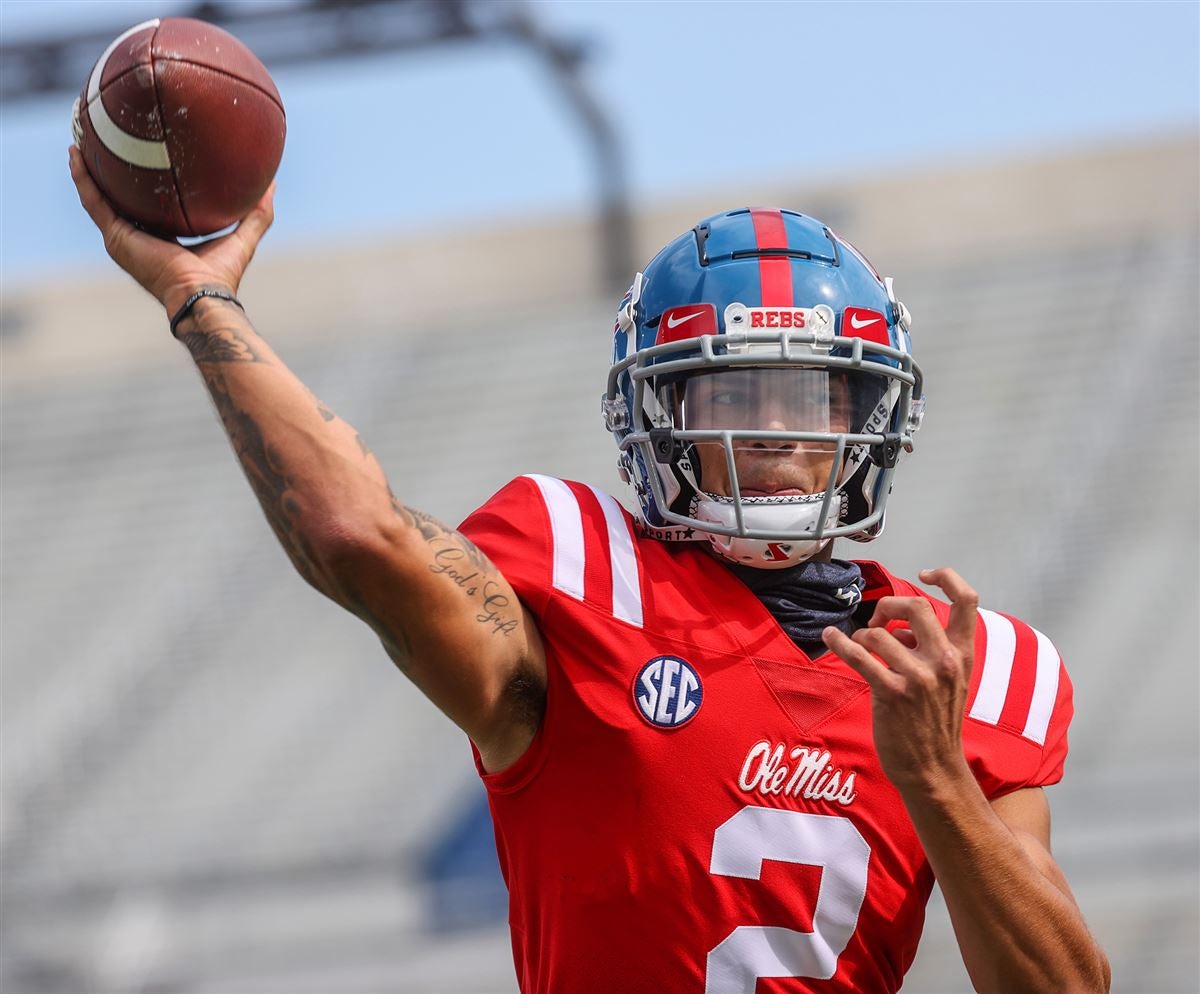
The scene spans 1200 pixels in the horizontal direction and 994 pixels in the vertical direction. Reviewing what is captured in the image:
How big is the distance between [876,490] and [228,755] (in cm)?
904

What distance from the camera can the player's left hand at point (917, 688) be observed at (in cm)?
178

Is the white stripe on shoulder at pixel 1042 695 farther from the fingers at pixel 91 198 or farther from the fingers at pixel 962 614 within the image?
the fingers at pixel 91 198

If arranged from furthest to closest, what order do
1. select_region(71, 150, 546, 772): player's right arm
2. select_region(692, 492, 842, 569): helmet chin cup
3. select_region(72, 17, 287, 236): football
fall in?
select_region(692, 492, 842, 569): helmet chin cup < select_region(72, 17, 287, 236): football < select_region(71, 150, 546, 772): player's right arm

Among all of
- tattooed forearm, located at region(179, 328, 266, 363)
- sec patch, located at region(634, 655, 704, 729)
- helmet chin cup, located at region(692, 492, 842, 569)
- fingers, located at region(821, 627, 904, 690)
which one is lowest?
sec patch, located at region(634, 655, 704, 729)

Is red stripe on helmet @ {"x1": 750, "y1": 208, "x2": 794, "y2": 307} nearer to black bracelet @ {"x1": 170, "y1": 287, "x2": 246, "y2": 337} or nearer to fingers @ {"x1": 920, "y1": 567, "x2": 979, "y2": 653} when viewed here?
fingers @ {"x1": 920, "y1": 567, "x2": 979, "y2": 653}

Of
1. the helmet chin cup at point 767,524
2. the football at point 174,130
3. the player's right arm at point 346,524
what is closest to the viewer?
the player's right arm at point 346,524

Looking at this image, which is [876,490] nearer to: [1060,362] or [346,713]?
[346,713]

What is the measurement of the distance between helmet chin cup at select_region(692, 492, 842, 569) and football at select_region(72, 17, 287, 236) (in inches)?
27.8

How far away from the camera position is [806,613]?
2.15 m

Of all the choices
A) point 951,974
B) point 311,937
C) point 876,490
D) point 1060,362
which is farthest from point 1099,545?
point 876,490

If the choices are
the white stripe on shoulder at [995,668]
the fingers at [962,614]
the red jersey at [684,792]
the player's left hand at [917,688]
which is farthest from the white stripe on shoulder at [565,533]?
the white stripe on shoulder at [995,668]

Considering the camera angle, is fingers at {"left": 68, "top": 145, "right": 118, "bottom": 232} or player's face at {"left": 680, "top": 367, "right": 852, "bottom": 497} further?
player's face at {"left": 680, "top": 367, "right": 852, "bottom": 497}

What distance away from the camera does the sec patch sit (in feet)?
6.44

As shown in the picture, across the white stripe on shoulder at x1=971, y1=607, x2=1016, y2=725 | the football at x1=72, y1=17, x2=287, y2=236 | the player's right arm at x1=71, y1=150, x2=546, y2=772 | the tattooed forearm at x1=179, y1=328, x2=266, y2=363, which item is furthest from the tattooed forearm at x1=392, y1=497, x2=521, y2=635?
the white stripe on shoulder at x1=971, y1=607, x2=1016, y2=725
